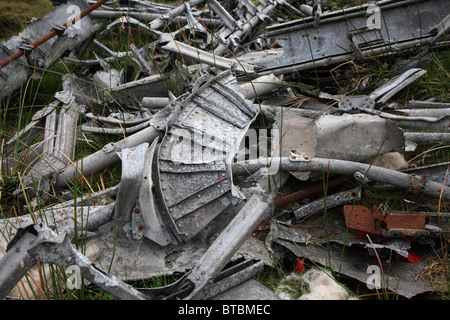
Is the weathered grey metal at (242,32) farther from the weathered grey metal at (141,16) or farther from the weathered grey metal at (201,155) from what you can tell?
the weathered grey metal at (201,155)

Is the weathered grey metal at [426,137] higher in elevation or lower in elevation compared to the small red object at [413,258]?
higher

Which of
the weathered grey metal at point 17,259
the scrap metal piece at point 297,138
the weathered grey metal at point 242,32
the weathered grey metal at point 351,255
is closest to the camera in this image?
the weathered grey metal at point 17,259

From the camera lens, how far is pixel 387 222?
233 cm

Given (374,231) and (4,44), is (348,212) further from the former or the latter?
(4,44)

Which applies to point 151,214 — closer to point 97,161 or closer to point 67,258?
point 67,258

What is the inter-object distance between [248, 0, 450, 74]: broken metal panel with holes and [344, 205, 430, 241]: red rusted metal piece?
5.71ft

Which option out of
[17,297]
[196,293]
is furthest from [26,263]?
[196,293]

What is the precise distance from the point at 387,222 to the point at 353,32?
2215 millimetres

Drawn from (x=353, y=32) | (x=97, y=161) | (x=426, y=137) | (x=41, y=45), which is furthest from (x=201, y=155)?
(x=41, y=45)

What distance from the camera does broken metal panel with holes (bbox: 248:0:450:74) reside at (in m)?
3.67

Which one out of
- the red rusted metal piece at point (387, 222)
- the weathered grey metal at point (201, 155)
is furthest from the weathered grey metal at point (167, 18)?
the red rusted metal piece at point (387, 222)

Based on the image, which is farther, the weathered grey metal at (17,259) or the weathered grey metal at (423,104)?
the weathered grey metal at (423,104)

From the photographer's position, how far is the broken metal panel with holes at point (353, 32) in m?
3.67

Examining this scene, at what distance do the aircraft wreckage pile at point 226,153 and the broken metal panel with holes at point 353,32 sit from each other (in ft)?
0.05
